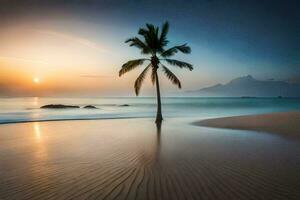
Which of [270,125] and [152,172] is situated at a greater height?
[152,172]

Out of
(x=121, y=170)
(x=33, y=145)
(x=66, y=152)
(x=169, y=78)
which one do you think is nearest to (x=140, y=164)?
(x=121, y=170)

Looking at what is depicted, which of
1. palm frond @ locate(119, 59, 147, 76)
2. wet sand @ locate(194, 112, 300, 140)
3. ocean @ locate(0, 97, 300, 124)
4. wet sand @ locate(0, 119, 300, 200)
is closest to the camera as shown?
wet sand @ locate(0, 119, 300, 200)

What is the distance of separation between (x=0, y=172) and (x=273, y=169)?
6742 mm

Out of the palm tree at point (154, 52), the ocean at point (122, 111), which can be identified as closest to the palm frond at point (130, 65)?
the palm tree at point (154, 52)

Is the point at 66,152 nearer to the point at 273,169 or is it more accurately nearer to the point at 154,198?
the point at 154,198

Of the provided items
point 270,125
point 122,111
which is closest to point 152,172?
point 270,125

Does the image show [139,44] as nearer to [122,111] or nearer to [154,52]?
[154,52]

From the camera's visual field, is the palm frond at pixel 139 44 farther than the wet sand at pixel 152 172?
Yes

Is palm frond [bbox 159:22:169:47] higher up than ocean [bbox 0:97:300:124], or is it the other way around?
palm frond [bbox 159:22:169:47]

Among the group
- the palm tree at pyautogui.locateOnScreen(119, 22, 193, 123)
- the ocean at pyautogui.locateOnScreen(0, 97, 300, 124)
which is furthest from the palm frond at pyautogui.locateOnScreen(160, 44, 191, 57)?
the ocean at pyautogui.locateOnScreen(0, 97, 300, 124)

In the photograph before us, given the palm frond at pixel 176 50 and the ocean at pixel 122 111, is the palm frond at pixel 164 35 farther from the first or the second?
the ocean at pixel 122 111

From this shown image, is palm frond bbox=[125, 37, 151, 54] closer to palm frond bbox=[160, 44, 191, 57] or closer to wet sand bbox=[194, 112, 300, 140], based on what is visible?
palm frond bbox=[160, 44, 191, 57]

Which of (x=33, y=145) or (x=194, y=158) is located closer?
(x=194, y=158)

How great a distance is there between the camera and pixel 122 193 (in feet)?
13.9
